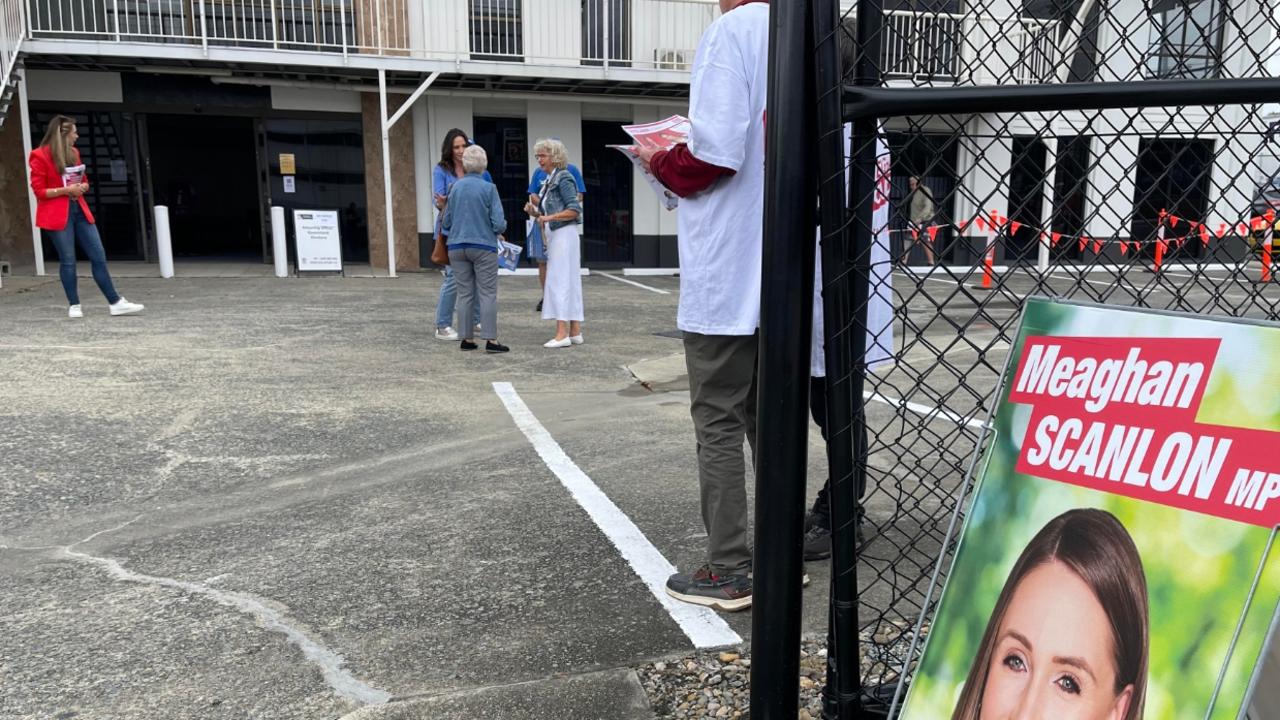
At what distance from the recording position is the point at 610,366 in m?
7.39

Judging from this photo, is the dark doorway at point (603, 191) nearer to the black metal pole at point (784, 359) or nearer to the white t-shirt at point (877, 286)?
the white t-shirt at point (877, 286)

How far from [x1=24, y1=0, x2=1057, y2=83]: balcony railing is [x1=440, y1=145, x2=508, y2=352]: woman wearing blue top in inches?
313

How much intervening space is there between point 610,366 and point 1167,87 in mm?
5979

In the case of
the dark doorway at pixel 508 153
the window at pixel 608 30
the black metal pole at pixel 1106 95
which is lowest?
the black metal pole at pixel 1106 95

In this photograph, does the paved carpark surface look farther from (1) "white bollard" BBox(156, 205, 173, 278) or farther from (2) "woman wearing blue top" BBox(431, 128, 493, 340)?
(1) "white bollard" BBox(156, 205, 173, 278)

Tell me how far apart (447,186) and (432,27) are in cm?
814

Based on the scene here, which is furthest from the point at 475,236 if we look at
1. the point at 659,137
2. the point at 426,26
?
the point at 426,26

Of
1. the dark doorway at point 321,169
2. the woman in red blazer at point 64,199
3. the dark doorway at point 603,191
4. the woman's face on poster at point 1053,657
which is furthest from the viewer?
the dark doorway at point 603,191

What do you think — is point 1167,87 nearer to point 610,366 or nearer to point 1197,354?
point 1197,354

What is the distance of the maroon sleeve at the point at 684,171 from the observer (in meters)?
2.60

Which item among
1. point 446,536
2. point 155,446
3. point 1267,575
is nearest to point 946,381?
point 446,536

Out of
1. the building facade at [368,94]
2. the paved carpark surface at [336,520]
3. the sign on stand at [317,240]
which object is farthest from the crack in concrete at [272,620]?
the building facade at [368,94]

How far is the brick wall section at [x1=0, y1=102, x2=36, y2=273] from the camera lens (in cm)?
1478

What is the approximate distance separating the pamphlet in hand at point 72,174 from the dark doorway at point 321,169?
706 cm
